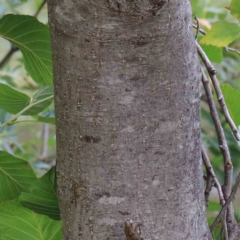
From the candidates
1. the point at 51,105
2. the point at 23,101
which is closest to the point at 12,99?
the point at 23,101

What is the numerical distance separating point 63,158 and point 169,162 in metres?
0.10

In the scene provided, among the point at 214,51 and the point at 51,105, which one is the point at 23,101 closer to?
the point at 214,51

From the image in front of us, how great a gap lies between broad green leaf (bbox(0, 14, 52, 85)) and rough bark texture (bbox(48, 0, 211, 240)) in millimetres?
296

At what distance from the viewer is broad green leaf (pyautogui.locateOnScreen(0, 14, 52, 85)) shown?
0.69m

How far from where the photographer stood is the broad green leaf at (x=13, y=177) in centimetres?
67

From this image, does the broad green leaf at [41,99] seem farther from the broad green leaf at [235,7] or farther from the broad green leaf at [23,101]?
the broad green leaf at [235,7]

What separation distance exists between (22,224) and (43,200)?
5 centimetres

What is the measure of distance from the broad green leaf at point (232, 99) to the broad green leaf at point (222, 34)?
0.07 meters

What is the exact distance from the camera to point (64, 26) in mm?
393

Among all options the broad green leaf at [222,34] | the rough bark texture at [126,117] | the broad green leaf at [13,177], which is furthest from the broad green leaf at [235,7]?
the broad green leaf at [13,177]

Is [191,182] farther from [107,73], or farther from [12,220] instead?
[12,220]

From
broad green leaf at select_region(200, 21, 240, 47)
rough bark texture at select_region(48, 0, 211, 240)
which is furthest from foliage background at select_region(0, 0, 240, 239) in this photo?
rough bark texture at select_region(48, 0, 211, 240)

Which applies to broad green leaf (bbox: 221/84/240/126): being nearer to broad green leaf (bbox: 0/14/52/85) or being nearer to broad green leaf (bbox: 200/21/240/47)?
broad green leaf (bbox: 200/21/240/47)

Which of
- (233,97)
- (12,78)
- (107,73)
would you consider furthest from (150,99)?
(12,78)
